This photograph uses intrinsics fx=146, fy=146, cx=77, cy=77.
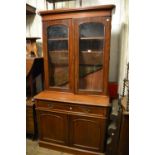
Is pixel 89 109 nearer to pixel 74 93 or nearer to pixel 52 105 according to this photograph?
pixel 74 93

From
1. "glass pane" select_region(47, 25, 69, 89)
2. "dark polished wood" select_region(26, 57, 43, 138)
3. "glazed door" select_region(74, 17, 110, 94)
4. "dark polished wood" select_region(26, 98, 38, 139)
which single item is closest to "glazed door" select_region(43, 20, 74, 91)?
"glass pane" select_region(47, 25, 69, 89)

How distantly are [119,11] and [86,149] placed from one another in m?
2.05

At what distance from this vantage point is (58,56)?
215cm

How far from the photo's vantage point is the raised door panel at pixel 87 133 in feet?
6.13

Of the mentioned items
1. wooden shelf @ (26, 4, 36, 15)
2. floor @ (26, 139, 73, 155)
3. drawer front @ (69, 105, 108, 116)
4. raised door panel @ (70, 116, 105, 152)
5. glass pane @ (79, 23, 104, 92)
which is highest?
wooden shelf @ (26, 4, 36, 15)

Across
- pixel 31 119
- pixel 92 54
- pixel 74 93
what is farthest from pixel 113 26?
pixel 31 119

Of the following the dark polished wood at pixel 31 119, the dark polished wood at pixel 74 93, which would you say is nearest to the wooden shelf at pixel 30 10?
the dark polished wood at pixel 74 93

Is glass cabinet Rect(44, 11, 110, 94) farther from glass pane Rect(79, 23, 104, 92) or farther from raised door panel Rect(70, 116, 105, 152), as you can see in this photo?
raised door panel Rect(70, 116, 105, 152)

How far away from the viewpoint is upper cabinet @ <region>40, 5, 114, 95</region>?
6.02 feet

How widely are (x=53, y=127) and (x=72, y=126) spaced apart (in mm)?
299

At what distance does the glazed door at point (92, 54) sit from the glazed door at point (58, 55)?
12cm
